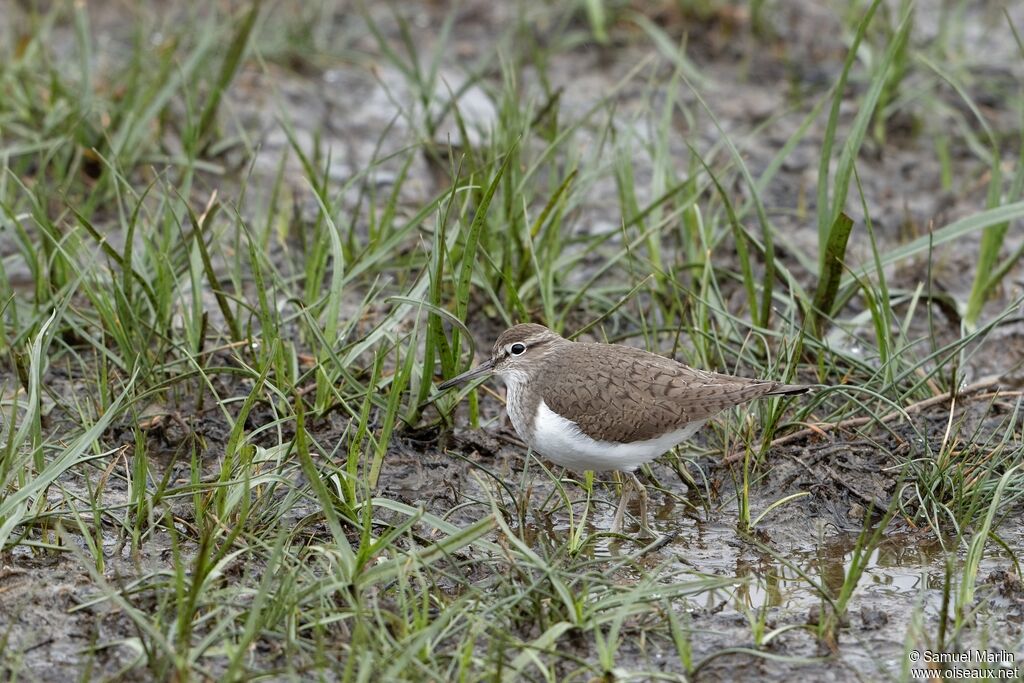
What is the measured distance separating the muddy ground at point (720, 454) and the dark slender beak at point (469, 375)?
12.5 inches

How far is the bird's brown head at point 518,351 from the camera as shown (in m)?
6.02

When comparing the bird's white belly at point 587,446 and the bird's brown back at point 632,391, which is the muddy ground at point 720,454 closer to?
the bird's white belly at point 587,446

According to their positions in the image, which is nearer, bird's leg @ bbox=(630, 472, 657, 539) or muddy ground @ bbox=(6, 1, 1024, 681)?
muddy ground @ bbox=(6, 1, 1024, 681)

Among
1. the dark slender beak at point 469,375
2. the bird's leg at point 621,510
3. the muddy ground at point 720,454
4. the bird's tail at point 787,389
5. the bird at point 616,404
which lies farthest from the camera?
the dark slender beak at point 469,375

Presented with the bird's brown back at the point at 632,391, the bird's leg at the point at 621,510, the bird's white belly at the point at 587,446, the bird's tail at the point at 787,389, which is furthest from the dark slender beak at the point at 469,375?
the bird's tail at the point at 787,389

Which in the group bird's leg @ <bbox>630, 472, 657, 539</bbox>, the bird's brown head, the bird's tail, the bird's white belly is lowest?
bird's leg @ <bbox>630, 472, 657, 539</bbox>

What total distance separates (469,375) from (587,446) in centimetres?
82

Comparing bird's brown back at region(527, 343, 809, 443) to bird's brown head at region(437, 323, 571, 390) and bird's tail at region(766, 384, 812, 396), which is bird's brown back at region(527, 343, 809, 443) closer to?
bird's tail at region(766, 384, 812, 396)

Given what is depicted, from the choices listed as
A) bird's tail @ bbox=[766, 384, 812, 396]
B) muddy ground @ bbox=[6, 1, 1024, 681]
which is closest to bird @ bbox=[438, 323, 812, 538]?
bird's tail @ bbox=[766, 384, 812, 396]

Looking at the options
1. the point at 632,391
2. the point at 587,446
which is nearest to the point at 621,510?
the point at 587,446

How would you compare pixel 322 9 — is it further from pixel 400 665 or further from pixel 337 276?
pixel 400 665

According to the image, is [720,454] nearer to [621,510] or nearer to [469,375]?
[621,510]

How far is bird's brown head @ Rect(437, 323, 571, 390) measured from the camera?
6023 millimetres

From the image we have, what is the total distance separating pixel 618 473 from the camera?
19.5 feet
